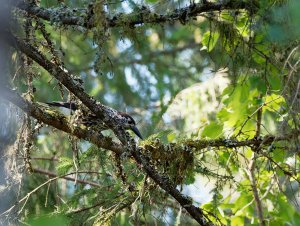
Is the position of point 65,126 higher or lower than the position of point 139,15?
lower

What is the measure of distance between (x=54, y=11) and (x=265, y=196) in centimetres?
208

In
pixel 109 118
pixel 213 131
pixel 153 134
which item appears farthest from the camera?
pixel 213 131

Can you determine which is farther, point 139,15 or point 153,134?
point 153,134

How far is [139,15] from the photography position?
2.66 meters

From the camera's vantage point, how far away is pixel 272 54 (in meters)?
3.02

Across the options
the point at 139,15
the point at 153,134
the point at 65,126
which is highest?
the point at 139,15

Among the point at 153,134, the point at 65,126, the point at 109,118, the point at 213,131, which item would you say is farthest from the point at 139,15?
the point at 213,131

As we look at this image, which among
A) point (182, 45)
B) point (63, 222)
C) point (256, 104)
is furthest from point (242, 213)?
point (182, 45)

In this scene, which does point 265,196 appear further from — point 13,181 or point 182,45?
point 182,45

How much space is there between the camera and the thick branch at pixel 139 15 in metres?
2.57

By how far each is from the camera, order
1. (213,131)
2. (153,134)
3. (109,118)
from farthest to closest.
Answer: (213,131), (153,134), (109,118)

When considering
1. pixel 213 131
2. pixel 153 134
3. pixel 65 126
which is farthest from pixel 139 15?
pixel 213 131

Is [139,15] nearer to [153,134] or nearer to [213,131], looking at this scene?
[153,134]

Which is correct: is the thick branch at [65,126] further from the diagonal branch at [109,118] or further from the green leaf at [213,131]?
the green leaf at [213,131]
